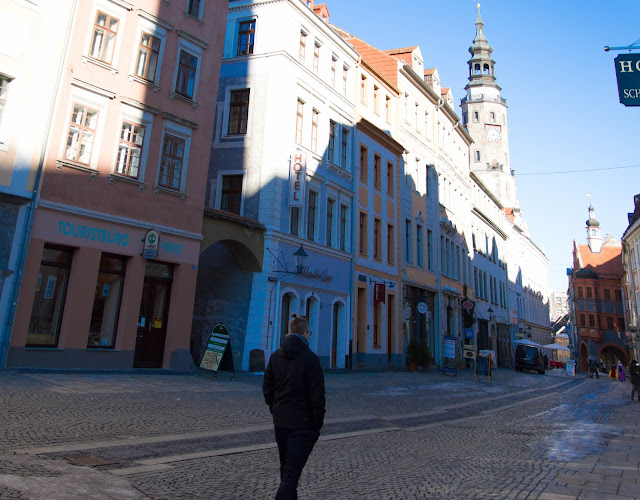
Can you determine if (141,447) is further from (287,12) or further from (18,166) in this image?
(287,12)

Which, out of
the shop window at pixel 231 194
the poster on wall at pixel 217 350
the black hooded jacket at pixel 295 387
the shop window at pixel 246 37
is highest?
the shop window at pixel 246 37

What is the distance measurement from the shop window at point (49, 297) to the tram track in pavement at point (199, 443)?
7937 millimetres

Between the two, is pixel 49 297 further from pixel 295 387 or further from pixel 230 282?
pixel 295 387

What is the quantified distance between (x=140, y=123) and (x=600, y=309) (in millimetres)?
91424

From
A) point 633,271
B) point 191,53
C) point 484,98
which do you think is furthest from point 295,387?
point 484,98

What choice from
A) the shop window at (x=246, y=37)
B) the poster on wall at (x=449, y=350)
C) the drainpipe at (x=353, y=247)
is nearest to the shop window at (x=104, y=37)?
the shop window at (x=246, y=37)

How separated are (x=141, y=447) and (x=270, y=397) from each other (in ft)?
10.7

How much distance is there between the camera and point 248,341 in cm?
2083

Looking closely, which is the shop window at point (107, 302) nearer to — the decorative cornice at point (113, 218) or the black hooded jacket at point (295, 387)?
the decorative cornice at point (113, 218)

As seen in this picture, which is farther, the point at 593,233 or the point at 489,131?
the point at 593,233

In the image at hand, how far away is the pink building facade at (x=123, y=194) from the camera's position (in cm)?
1471

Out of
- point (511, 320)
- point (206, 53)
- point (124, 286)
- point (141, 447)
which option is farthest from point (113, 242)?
point (511, 320)

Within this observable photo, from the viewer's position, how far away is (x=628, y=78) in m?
11.0

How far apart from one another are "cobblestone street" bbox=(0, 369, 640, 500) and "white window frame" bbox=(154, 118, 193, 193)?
641cm
